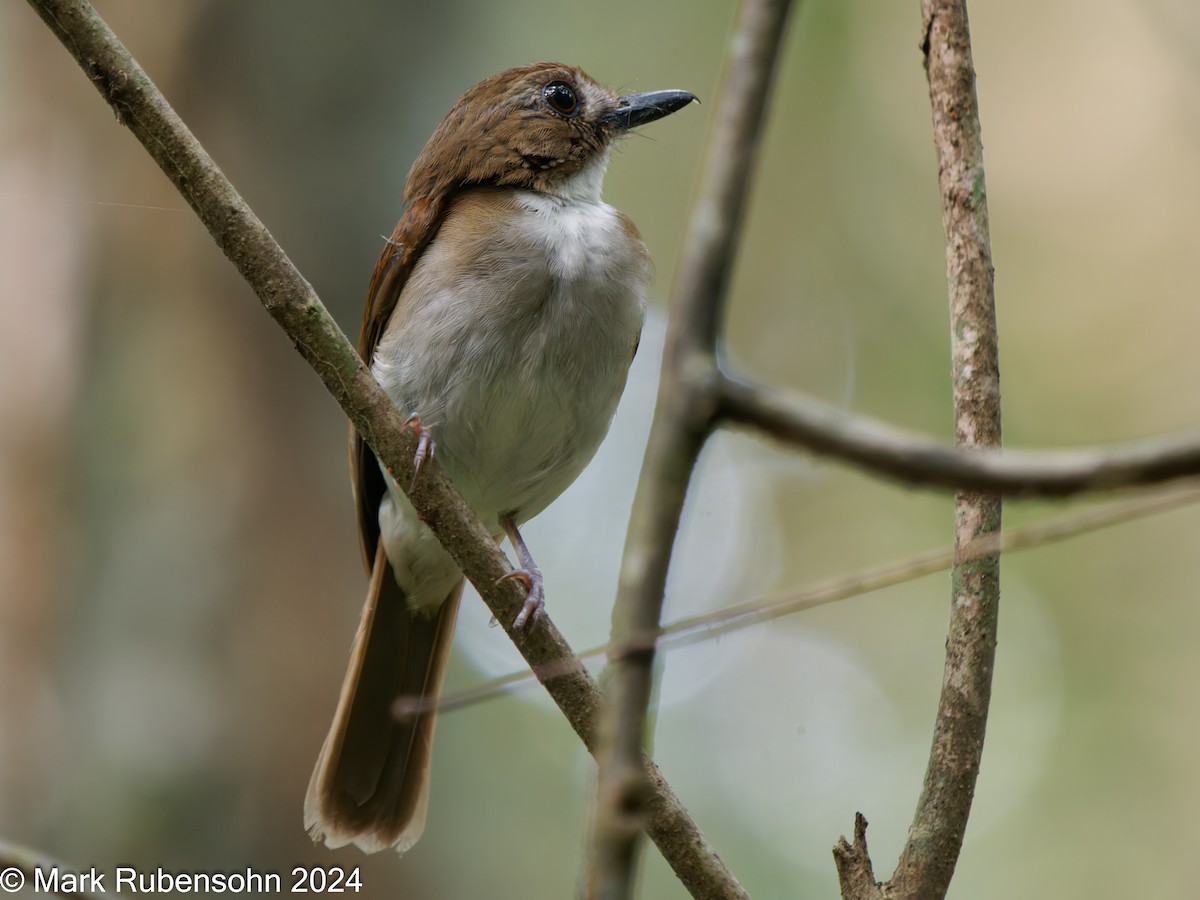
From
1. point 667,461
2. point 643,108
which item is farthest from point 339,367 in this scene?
point 643,108

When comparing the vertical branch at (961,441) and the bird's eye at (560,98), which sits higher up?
the bird's eye at (560,98)

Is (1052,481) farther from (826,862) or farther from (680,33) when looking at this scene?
(680,33)

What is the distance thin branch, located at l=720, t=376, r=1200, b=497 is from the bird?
2.32 m

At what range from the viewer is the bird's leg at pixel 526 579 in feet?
9.39

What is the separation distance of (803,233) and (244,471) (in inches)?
249

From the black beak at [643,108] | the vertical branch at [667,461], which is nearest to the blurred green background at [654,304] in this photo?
the black beak at [643,108]

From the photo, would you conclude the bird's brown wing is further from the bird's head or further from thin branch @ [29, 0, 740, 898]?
thin branch @ [29, 0, 740, 898]

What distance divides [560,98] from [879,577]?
137 inches

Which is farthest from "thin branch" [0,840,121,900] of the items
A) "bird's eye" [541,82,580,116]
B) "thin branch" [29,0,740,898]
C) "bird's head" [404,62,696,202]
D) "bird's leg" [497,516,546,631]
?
"bird's eye" [541,82,580,116]

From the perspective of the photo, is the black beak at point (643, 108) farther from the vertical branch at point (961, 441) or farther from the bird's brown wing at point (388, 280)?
the vertical branch at point (961, 441)

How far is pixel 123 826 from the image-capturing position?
17.0 feet

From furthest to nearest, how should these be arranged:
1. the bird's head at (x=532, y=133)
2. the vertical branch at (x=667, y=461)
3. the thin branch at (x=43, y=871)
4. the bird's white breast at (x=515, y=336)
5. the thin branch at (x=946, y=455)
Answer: the bird's head at (x=532, y=133), the bird's white breast at (x=515, y=336), the thin branch at (x=43, y=871), the vertical branch at (x=667, y=461), the thin branch at (x=946, y=455)

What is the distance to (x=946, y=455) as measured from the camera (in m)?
1.13

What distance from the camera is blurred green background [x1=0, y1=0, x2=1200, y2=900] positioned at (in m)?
5.51
